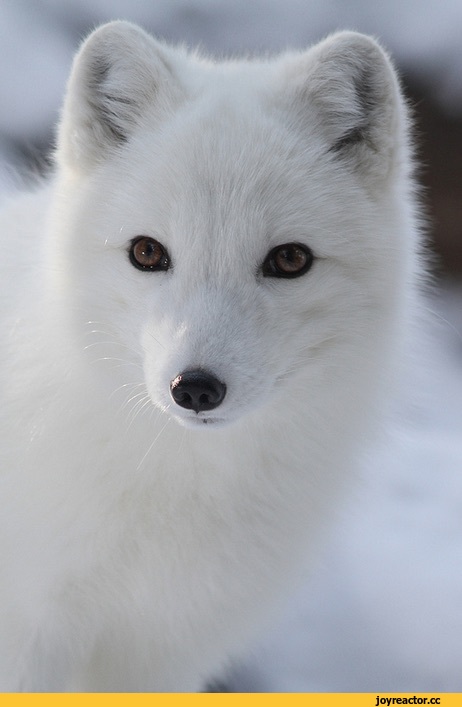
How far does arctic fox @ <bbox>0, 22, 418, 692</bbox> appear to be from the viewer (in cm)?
173

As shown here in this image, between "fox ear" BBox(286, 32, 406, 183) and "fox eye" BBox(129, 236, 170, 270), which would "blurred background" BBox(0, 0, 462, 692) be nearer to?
"fox ear" BBox(286, 32, 406, 183)

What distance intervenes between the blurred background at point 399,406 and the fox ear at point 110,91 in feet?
2.80

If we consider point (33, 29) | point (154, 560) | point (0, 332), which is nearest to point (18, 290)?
point (0, 332)

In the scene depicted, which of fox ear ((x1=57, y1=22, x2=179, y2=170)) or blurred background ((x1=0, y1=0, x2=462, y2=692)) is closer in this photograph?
fox ear ((x1=57, y1=22, x2=179, y2=170))

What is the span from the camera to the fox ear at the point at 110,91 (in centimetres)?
184

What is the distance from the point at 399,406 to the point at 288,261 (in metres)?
0.71

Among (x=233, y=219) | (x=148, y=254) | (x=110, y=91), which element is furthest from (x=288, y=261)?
(x=110, y=91)

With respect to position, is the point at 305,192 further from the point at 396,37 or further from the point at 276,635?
the point at 396,37

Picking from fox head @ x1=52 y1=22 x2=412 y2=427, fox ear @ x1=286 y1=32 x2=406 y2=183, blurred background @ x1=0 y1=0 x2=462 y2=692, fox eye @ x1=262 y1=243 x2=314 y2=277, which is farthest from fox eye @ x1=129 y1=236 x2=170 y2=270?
blurred background @ x1=0 y1=0 x2=462 y2=692

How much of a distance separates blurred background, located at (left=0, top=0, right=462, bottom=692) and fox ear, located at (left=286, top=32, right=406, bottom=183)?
620mm

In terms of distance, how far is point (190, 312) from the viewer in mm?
1615
